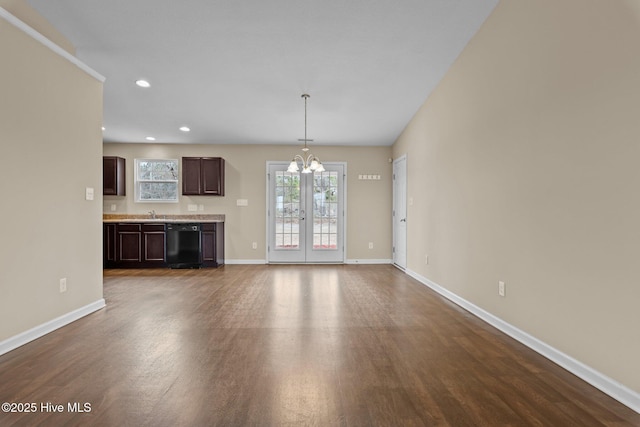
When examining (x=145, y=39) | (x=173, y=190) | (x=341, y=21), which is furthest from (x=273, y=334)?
(x=173, y=190)

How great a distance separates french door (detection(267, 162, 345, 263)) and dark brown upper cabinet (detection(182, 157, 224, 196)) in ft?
3.41

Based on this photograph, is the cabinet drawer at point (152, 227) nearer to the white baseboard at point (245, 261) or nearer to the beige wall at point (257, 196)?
the beige wall at point (257, 196)


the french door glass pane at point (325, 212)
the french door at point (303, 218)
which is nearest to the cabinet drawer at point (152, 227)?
the french door at point (303, 218)

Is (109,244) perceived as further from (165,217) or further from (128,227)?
(165,217)

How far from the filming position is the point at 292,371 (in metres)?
2.12

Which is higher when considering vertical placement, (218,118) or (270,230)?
(218,118)

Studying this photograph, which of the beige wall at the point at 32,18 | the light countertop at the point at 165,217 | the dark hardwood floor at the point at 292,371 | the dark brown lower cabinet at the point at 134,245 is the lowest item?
the dark hardwood floor at the point at 292,371

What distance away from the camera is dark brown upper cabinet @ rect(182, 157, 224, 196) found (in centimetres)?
640

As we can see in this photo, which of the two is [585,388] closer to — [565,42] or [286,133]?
[565,42]

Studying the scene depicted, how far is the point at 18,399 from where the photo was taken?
180 centimetres

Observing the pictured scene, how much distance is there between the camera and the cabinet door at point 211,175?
21.1 ft

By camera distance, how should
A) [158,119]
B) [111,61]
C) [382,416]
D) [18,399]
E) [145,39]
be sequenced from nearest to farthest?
[382,416], [18,399], [145,39], [111,61], [158,119]

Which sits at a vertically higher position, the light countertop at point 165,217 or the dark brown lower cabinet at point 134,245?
the light countertop at point 165,217

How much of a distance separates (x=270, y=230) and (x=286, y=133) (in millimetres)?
2010
